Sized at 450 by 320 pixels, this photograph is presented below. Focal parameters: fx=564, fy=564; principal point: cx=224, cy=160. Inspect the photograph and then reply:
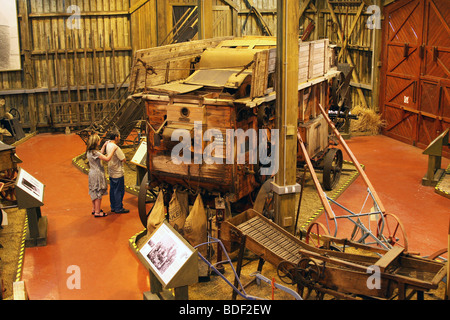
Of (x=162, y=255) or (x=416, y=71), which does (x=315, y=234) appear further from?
(x=416, y=71)

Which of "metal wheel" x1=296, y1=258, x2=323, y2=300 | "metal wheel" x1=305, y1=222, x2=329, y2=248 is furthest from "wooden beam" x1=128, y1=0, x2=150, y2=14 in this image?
"metal wheel" x1=296, y1=258, x2=323, y2=300

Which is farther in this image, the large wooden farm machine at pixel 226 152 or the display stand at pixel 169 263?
the large wooden farm machine at pixel 226 152

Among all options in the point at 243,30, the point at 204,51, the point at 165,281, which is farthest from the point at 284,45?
the point at 243,30

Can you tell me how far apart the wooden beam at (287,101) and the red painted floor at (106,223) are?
2322 mm

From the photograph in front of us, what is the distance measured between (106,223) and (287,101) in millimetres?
4401

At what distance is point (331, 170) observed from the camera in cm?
1227

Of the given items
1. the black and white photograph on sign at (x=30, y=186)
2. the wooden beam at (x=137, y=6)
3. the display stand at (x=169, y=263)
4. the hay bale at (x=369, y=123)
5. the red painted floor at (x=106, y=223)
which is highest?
the wooden beam at (x=137, y=6)

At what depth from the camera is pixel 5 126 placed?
55.9ft

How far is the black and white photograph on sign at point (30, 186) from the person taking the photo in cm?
980

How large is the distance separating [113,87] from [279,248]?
12703 mm

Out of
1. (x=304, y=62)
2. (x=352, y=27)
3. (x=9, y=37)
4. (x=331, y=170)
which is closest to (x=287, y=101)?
(x=304, y=62)

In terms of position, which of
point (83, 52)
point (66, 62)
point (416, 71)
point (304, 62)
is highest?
point (83, 52)

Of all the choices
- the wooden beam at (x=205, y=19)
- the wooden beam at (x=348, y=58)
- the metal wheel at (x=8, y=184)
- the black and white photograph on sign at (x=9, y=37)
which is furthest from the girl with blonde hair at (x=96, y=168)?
the wooden beam at (x=348, y=58)

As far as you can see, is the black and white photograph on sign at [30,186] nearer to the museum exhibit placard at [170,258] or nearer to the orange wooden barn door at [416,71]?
the museum exhibit placard at [170,258]
